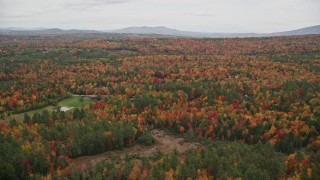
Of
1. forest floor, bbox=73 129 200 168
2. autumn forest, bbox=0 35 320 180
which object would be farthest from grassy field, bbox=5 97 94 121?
forest floor, bbox=73 129 200 168

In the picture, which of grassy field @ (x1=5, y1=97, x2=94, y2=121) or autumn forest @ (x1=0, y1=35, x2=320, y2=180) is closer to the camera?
autumn forest @ (x1=0, y1=35, x2=320, y2=180)

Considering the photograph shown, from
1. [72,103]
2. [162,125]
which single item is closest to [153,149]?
[162,125]

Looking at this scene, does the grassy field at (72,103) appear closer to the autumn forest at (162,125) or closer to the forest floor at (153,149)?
the autumn forest at (162,125)

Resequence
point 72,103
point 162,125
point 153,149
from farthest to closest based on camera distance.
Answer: point 72,103 < point 162,125 < point 153,149

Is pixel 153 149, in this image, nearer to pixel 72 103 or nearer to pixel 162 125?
pixel 162 125

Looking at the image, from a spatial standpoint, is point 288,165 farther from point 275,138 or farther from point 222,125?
point 222,125

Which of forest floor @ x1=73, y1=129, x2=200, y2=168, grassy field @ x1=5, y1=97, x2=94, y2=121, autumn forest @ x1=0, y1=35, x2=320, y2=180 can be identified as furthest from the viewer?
grassy field @ x1=5, y1=97, x2=94, y2=121

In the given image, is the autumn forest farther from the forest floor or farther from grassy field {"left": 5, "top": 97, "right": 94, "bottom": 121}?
grassy field {"left": 5, "top": 97, "right": 94, "bottom": 121}

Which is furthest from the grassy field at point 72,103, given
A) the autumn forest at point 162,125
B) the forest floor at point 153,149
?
the forest floor at point 153,149
